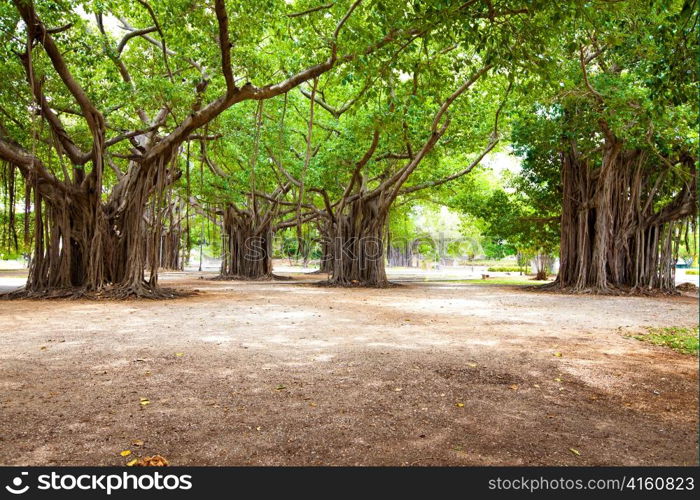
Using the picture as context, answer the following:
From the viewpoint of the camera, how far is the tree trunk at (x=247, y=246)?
18891mm

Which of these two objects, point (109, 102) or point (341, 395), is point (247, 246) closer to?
point (109, 102)

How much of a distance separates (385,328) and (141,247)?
6.13 meters

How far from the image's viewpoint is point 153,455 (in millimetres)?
2008

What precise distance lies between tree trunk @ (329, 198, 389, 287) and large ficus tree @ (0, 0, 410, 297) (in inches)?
216

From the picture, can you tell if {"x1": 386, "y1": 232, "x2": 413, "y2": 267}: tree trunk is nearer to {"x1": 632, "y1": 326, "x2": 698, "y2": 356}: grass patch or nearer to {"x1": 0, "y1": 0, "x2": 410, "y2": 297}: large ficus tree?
{"x1": 0, "y1": 0, "x2": 410, "y2": 297}: large ficus tree

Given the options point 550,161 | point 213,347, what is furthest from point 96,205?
point 550,161

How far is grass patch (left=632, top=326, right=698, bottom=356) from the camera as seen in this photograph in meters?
4.57

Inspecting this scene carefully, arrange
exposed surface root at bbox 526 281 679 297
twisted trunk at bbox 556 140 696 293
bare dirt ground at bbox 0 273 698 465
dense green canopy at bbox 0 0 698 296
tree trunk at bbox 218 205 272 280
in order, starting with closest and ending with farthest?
bare dirt ground at bbox 0 273 698 465, dense green canopy at bbox 0 0 698 296, exposed surface root at bbox 526 281 679 297, twisted trunk at bbox 556 140 696 293, tree trunk at bbox 218 205 272 280

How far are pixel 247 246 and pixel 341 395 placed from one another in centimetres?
1659

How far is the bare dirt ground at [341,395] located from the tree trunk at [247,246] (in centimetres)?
1312

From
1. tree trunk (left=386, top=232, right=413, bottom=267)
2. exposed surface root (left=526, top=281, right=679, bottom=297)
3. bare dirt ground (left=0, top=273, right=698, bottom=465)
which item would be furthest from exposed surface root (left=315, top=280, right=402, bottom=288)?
tree trunk (left=386, top=232, right=413, bottom=267)

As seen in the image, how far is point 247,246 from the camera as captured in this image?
1897 centimetres

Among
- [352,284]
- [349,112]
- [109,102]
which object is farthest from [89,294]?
[352,284]
